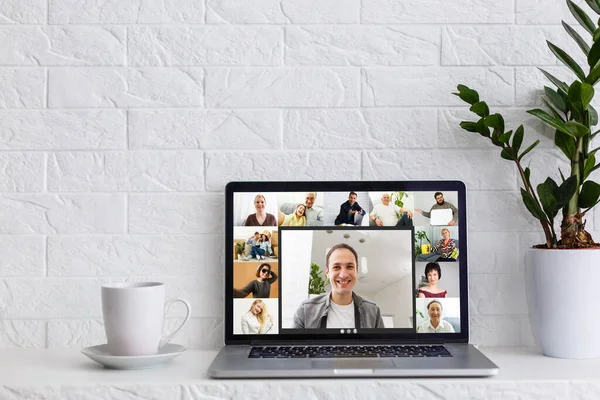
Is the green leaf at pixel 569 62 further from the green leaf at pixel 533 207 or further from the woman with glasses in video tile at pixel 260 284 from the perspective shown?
the woman with glasses in video tile at pixel 260 284

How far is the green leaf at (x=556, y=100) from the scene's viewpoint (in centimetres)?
130

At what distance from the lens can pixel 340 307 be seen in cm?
130

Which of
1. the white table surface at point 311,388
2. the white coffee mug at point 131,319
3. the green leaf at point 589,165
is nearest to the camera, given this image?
the white table surface at point 311,388

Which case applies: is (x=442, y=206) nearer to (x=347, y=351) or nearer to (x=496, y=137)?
(x=496, y=137)

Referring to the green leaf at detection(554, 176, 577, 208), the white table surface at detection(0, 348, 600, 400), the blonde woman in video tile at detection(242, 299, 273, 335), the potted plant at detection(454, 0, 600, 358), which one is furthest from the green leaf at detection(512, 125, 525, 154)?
the blonde woman in video tile at detection(242, 299, 273, 335)

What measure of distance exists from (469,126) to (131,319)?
704 mm

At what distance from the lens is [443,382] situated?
3.38 ft

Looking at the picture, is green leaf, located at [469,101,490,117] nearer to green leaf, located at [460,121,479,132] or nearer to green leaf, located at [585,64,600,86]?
green leaf, located at [460,121,479,132]

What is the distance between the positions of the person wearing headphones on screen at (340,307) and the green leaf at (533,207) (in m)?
0.33

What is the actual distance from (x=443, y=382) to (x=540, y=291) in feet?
0.99

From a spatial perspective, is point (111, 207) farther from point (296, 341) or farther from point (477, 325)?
point (477, 325)

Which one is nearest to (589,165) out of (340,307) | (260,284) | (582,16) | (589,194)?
(589,194)

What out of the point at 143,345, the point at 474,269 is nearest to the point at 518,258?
the point at 474,269

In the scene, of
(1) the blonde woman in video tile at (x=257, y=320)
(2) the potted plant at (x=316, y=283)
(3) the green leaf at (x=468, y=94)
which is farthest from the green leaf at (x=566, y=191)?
(1) the blonde woman in video tile at (x=257, y=320)
